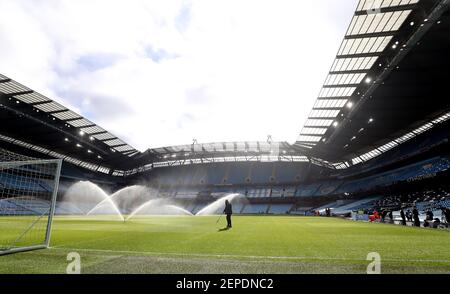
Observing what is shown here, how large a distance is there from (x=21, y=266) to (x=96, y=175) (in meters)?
Answer: 69.8

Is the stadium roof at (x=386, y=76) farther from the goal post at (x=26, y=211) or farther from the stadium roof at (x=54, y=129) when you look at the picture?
the stadium roof at (x=54, y=129)

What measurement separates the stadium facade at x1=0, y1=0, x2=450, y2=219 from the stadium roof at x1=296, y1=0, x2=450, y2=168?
4.1 inches

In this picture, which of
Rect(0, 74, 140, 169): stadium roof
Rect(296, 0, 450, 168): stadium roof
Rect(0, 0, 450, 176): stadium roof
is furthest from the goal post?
Rect(296, 0, 450, 168): stadium roof

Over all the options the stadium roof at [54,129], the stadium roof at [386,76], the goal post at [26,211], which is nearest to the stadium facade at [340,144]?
the stadium roof at [386,76]

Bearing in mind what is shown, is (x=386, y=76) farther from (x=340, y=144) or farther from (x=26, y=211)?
(x=26, y=211)

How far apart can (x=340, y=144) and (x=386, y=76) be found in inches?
965

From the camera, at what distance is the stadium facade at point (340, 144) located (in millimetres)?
19266

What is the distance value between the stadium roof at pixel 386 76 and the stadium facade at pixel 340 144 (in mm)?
103

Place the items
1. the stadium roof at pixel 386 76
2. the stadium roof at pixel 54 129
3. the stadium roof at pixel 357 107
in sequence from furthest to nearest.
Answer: the stadium roof at pixel 54 129, the stadium roof at pixel 357 107, the stadium roof at pixel 386 76

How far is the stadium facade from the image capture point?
758 inches

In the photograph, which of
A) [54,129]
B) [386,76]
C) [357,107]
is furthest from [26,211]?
[357,107]

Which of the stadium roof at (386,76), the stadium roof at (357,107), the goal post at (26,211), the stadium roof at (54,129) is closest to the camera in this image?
the goal post at (26,211)
